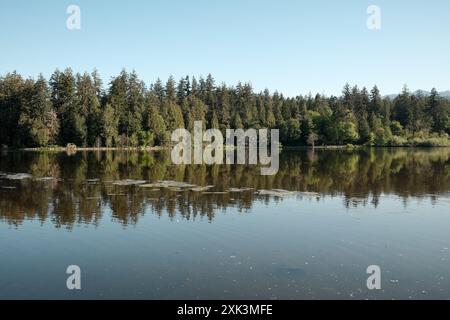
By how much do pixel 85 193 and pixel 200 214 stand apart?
10.9 m

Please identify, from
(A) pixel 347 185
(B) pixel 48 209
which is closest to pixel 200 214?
(B) pixel 48 209

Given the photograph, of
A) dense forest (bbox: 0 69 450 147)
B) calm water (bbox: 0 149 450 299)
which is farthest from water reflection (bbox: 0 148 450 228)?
dense forest (bbox: 0 69 450 147)

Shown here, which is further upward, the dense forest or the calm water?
the dense forest

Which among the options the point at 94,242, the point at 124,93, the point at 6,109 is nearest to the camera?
the point at 94,242

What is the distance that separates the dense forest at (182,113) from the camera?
9700 cm

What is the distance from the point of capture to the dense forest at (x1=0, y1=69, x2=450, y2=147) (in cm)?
9700

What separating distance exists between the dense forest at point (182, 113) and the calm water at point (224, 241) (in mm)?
69158

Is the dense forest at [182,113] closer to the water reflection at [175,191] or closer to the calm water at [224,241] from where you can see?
the water reflection at [175,191]

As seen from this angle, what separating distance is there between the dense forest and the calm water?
69.2m

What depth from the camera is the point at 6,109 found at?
9781cm

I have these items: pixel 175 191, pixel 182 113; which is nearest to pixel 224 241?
→ pixel 175 191

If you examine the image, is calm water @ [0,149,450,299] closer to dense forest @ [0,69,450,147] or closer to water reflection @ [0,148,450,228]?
water reflection @ [0,148,450,228]

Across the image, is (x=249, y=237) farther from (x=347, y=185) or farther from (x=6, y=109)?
(x=6, y=109)

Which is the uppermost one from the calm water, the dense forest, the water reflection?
the dense forest
